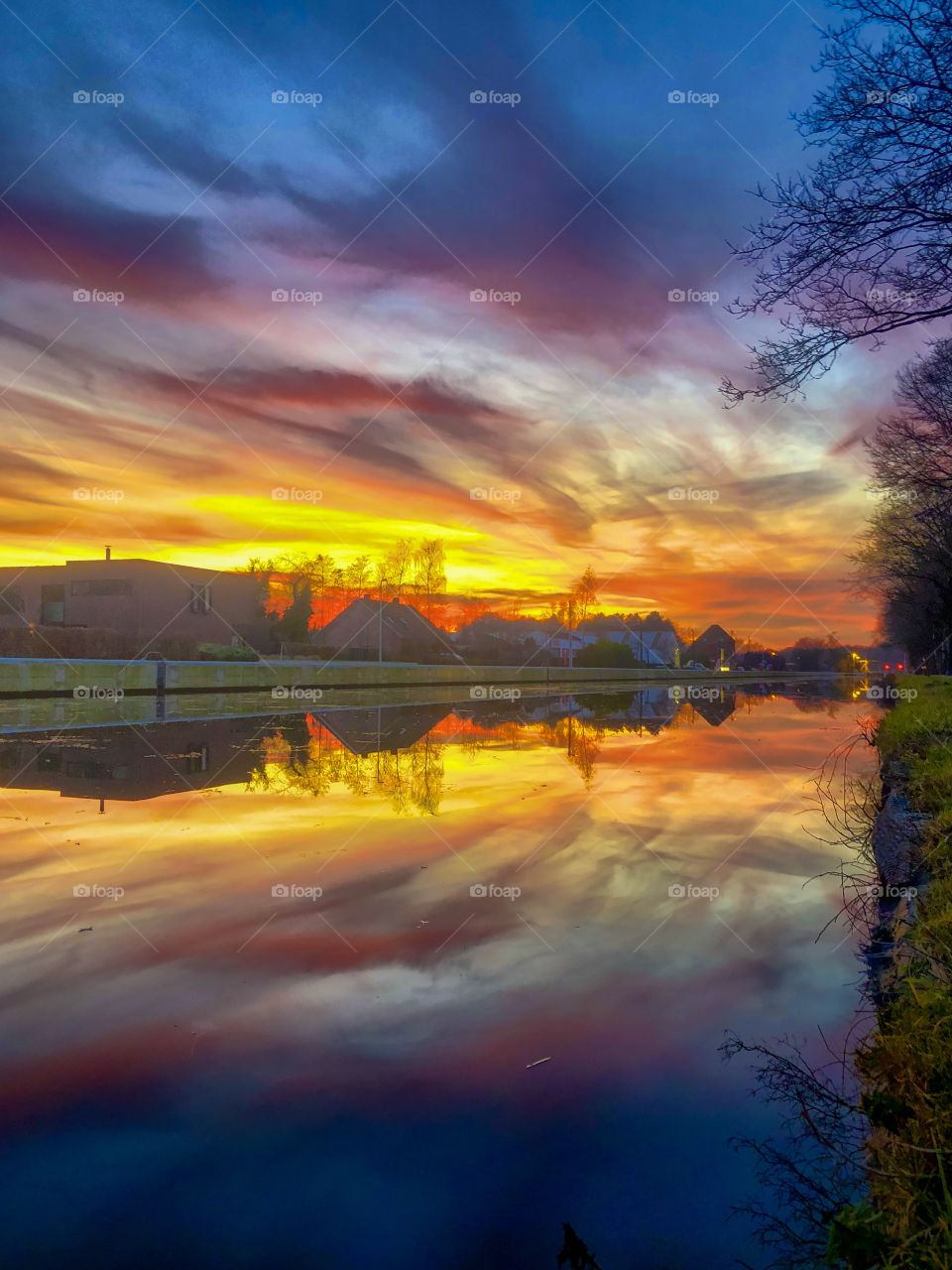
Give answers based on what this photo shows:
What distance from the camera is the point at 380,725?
76.3 feet

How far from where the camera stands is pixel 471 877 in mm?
7531

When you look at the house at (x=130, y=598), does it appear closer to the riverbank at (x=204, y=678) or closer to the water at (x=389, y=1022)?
the riverbank at (x=204, y=678)

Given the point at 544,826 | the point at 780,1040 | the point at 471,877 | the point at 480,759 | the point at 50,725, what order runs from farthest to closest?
the point at 50,725
the point at 480,759
the point at 544,826
the point at 471,877
the point at 780,1040

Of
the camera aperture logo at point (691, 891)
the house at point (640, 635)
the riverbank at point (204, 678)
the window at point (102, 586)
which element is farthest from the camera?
the house at point (640, 635)

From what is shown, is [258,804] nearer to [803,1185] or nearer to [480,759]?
[480,759]

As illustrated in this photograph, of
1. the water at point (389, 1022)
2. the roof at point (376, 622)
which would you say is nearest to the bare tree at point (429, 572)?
the roof at point (376, 622)

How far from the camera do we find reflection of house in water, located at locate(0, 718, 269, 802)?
1188 cm

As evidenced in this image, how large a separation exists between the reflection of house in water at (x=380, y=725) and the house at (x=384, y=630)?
4867 centimetres

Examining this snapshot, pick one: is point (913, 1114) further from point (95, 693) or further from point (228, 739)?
point (95, 693)

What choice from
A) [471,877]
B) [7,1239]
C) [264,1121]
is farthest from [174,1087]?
[471,877]

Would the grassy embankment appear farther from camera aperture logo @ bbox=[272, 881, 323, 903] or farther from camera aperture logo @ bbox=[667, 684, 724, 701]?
camera aperture logo @ bbox=[667, 684, 724, 701]

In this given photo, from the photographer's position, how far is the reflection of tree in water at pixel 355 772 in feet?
38.5

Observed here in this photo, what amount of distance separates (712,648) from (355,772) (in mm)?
151180

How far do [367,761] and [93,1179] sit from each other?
12.0 metres
